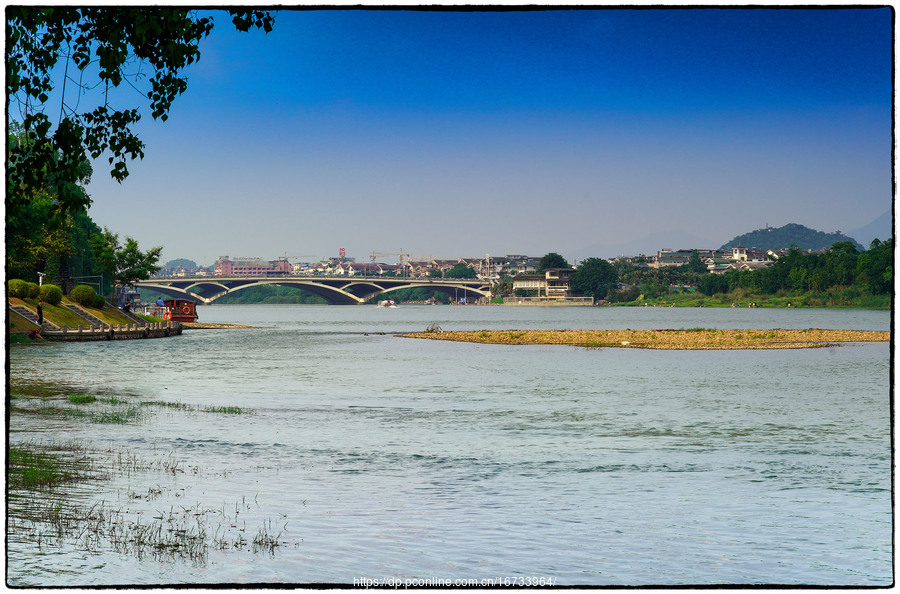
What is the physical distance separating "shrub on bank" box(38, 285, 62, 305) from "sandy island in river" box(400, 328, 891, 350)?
29723mm

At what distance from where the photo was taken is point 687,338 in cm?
6888

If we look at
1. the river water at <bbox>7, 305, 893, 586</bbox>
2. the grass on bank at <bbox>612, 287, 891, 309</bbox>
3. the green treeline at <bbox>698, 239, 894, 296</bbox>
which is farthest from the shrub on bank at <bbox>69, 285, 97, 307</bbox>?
the grass on bank at <bbox>612, 287, 891, 309</bbox>

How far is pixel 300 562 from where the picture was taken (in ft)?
33.8

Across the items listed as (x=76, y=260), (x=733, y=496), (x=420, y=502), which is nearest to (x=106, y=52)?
(x=420, y=502)

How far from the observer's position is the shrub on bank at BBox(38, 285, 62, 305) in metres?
58.6

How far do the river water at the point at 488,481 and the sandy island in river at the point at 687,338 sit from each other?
2401 cm

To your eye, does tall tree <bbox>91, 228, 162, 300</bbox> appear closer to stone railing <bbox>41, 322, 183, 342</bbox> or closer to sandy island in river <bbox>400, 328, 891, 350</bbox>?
stone railing <bbox>41, 322, 183, 342</bbox>

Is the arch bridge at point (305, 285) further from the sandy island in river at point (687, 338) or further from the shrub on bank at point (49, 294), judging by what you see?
the sandy island in river at point (687, 338)

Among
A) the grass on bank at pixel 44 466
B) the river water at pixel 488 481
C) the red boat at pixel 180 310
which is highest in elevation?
the red boat at pixel 180 310

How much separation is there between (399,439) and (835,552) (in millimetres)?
12024

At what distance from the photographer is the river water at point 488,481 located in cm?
1033

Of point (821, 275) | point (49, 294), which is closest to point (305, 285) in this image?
point (821, 275)

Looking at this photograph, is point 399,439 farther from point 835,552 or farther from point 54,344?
point 54,344

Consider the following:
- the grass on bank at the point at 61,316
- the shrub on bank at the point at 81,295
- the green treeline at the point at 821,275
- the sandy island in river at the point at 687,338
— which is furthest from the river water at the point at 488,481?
the green treeline at the point at 821,275
